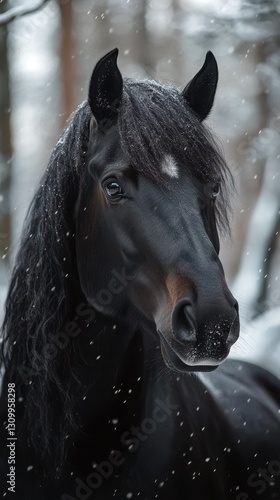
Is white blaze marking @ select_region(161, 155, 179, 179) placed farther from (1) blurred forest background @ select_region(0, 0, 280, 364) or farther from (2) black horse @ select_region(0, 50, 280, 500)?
(1) blurred forest background @ select_region(0, 0, 280, 364)

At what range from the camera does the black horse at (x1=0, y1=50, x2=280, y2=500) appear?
1845mm

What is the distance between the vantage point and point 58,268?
1.97 metres

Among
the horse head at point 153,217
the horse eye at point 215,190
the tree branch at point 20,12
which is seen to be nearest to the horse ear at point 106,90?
the horse head at point 153,217

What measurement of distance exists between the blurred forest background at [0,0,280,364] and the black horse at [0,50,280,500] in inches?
156

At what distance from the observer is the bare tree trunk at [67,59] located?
243 inches

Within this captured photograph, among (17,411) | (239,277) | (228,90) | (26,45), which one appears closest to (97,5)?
(26,45)

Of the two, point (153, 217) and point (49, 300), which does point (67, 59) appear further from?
point (153, 217)

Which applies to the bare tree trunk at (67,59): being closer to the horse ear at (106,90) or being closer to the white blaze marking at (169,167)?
the horse ear at (106,90)

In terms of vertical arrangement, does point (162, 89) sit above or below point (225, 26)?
above

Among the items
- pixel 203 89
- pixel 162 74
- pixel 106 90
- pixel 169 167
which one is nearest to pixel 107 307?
pixel 169 167

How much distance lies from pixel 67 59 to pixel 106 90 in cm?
464

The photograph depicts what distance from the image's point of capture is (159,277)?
5.77 ft

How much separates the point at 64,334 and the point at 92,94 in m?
0.70

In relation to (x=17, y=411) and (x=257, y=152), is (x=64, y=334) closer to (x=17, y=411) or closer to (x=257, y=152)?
(x=17, y=411)
